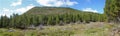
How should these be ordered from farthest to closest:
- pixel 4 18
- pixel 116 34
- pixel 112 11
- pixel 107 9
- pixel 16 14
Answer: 1. pixel 16 14
2. pixel 4 18
3. pixel 107 9
4. pixel 112 11
5. pixel 116 34

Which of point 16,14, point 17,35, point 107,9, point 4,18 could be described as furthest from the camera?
point 16,14

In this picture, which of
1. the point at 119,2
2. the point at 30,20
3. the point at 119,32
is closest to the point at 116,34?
the point at 119,32

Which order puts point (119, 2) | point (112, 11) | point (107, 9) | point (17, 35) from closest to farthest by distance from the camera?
point (17, 35), point (119, 2), point (112, 11), point (107, 9)

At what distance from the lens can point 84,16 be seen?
118 m

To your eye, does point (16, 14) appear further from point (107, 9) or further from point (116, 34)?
point (116, 34)

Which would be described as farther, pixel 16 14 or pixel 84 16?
pixel 16 14

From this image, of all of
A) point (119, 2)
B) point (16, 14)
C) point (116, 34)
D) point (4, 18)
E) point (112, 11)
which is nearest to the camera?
point (116, 34)

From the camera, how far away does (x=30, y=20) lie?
117 m

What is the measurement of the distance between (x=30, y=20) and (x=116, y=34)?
360 feet

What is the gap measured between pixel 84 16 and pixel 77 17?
295cm

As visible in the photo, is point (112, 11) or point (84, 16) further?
point (84, 16)

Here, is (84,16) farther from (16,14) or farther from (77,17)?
(16,14)

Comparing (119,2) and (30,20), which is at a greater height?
(119,2)

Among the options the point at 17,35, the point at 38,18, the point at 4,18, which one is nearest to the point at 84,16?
the point at 38,18
